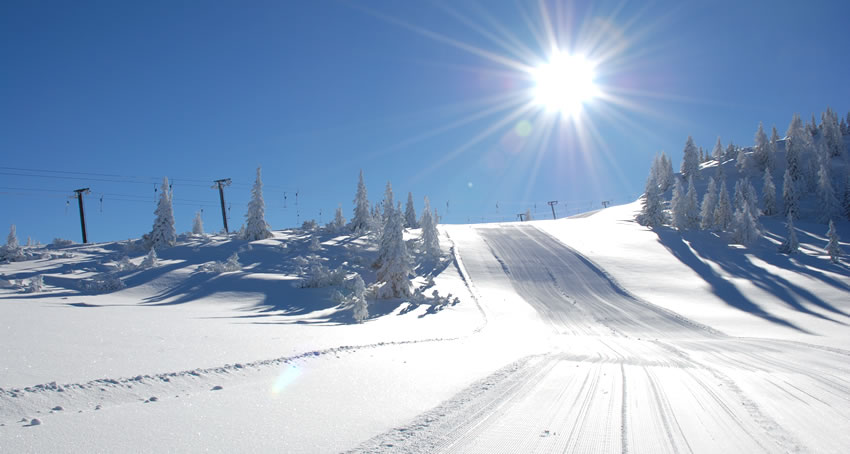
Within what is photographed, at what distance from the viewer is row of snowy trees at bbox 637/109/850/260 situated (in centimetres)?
5659

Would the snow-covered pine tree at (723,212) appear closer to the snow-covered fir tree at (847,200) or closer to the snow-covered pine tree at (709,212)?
the snow-covered pine tree at (709,212)

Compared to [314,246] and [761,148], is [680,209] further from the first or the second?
[761,148]

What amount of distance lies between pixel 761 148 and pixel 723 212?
57.3 meters

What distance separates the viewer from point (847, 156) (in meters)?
95.9

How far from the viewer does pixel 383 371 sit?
8273mm

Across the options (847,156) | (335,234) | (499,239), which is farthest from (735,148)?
(335,234)

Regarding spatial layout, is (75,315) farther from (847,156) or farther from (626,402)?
(847,156)

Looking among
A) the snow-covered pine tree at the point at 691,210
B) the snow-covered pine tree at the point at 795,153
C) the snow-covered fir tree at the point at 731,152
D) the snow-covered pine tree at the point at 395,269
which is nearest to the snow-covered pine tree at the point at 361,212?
the snow-covered pine tree at the point at 395,269

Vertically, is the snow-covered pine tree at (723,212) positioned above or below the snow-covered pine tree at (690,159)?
below

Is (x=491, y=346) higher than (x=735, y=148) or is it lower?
lower

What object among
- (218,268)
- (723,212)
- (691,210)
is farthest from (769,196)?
(218,268)

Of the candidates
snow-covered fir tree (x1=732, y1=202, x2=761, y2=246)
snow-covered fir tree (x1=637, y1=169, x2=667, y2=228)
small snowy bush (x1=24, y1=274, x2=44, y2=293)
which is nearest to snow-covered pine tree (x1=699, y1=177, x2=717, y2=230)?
snow-covered fir tree (x1=637, y1=169, x2=667, y2=228)

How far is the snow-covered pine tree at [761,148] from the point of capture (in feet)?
312

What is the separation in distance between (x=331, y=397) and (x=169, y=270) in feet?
75.3
